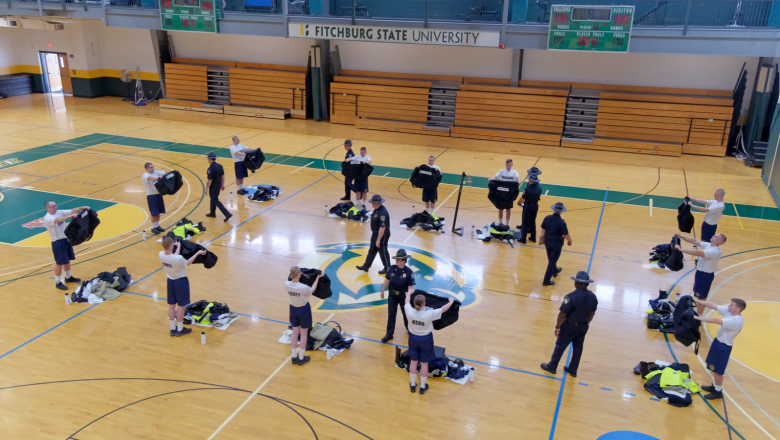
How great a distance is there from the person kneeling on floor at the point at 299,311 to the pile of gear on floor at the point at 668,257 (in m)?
6.95

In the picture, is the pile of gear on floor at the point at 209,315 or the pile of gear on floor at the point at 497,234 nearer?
the pile of gear on floor at the point at 209,315

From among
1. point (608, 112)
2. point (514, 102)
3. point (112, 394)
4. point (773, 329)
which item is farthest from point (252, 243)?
point (608, 112)

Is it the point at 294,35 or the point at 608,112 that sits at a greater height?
the point at 294,35

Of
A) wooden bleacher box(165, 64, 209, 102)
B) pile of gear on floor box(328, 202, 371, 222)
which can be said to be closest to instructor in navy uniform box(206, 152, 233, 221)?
pile of gear on floor box(328, 202, 371, 222)

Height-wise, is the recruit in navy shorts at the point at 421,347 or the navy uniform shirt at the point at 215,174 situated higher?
the navy uniform shirt at the point at 215,174

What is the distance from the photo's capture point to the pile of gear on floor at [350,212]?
50.7 ft

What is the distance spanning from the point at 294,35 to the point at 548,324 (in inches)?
738

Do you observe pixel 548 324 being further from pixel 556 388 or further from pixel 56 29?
pixel 56 29

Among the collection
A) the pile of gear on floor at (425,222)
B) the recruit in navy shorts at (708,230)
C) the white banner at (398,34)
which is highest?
the white banner at (398,34)

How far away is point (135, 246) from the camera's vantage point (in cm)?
1334

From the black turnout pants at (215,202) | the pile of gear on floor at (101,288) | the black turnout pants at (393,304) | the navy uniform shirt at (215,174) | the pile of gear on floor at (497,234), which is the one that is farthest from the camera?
the black turnout pants at (215,202)

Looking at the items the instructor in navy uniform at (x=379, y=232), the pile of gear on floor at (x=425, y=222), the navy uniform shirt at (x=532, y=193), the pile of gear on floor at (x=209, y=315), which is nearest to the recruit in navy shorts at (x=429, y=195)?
the pile of gear on floor at (x=425, y=222)

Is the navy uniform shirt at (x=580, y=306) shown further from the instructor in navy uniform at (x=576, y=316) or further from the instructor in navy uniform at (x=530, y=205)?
the instructor in navy uniform at (x=530, y=205)

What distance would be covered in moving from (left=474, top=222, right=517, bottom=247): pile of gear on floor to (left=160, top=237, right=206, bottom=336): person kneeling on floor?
736 centimetres
